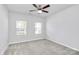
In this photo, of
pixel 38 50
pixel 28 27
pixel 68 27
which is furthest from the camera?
pixel 28 27

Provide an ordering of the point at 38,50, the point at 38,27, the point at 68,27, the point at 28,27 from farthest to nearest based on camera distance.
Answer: the point at 38,27 < the point at 28,27 < the point at 68,27 < the point at 38,50

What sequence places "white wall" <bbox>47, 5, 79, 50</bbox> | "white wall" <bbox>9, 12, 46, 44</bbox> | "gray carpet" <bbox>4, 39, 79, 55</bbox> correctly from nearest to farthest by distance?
1. "gray carpet" <bbox>4, 39, 79, 55</bbox>
2. "white wall" <bbox>47, 5, 79, 50</bbox>
3. "white wall" <bbox>9, 12, 46, 44</bbox>

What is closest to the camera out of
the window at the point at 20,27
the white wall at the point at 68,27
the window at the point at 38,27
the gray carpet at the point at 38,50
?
the gray carpet at the point at 38,50

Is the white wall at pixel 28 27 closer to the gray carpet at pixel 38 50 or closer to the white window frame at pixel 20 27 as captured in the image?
the white window frame at pixel 20 27

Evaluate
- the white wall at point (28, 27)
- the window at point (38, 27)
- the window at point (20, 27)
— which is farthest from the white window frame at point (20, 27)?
the window at point (38, 27)

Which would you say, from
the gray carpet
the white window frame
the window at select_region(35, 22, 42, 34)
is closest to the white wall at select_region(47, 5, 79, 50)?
the gray carpet

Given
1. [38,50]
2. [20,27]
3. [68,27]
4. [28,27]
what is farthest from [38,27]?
[38,50]

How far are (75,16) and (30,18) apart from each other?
3.54 m

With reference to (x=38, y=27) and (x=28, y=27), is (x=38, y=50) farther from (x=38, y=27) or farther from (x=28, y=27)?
(x=38, y=27)

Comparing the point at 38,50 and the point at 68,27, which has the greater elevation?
the point at 68,27

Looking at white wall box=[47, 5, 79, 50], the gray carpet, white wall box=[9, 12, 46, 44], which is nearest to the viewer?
the gray carpet

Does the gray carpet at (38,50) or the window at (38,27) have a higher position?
the window at (38,27)

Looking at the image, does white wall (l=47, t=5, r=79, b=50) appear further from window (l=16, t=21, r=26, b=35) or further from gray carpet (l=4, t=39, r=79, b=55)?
window (l=16, t=21, r=26, b=35)

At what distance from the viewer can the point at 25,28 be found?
5.88 meters
